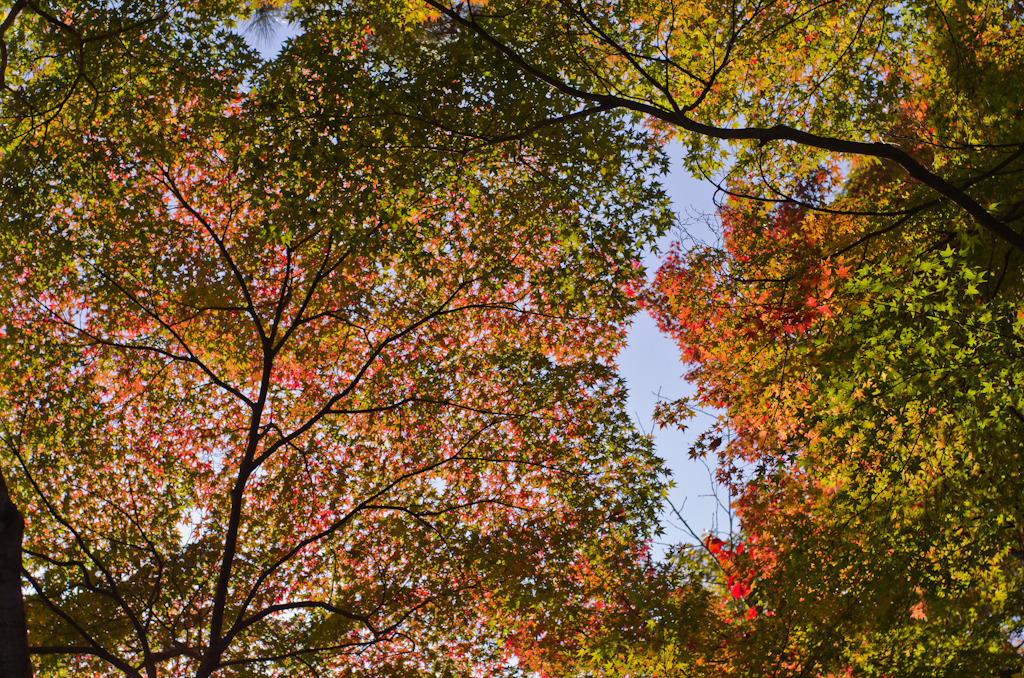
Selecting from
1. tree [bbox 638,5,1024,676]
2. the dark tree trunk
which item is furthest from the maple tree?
the dark tree trunk

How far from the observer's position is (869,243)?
9.37 m

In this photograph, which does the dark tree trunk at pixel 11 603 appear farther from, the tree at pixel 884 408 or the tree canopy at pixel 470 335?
the tree at pixel 884 408

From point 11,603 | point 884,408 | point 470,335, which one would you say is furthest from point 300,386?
point 884,408

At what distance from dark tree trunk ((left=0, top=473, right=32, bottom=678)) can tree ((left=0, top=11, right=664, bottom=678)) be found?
411 cm

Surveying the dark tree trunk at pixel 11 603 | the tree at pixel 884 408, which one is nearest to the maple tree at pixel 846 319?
the tree at pixel 884 408

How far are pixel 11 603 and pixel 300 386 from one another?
21.4 feet

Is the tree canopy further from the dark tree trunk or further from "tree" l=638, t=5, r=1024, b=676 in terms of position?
the dark tree trunk

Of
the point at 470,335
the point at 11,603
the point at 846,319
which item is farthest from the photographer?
the point at 470,335

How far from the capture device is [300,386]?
37.1 feet

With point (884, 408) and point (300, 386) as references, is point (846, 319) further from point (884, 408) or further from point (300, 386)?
point (300, 386)

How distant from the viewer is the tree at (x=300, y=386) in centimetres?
930

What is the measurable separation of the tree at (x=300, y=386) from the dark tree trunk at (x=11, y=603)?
4107mm

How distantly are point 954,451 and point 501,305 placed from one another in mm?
6326

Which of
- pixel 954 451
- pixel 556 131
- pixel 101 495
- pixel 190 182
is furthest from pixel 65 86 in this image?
pixel 954 451
